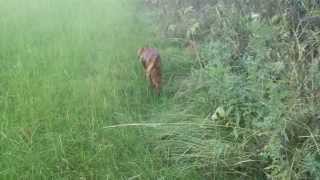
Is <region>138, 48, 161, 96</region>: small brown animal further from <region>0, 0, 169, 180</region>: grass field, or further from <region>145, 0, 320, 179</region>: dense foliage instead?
<region>145, 0, 320, 179</region>: dense foliage

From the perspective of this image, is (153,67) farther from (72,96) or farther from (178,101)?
(72,96)

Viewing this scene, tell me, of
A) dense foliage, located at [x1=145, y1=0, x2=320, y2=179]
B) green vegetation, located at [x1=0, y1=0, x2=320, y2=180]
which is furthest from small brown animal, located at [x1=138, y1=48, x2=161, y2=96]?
dense foliage, located at [x1=145, y1=0, x2=320, y2=179]

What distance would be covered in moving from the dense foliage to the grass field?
0.85 ft

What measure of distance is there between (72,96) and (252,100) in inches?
52.6

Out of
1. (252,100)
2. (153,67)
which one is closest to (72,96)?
(153,67)

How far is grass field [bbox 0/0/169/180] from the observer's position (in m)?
3.21

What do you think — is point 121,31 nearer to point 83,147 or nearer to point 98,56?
point 98,56

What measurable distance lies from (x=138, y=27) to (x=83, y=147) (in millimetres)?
2238

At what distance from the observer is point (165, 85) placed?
407 cm

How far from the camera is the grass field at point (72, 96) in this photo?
3.21 metres

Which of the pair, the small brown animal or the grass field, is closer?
the grass field

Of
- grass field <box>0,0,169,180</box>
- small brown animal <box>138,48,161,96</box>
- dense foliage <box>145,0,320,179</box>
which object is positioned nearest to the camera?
dense foliage <box>145,0,320,179</box>

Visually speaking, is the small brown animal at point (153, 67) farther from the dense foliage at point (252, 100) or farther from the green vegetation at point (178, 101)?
the dense foliage at point (252, 100)

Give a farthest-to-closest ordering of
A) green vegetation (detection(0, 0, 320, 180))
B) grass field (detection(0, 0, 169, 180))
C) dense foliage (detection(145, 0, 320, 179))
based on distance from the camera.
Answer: grass field (detection(0, 0, 169, 180)), green vegetation (detection(0, 0, 320, 180)), dense foliage (detection(145, 0, 320, 179))
